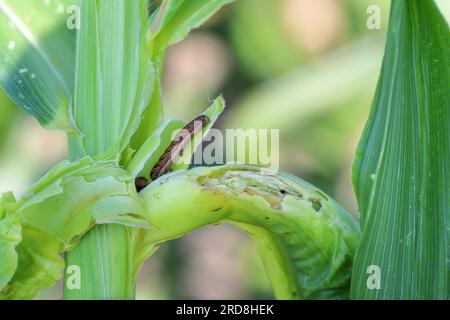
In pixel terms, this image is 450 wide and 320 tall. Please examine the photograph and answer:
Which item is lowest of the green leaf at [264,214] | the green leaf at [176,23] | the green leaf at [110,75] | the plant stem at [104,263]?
the plant stem at [104,263]

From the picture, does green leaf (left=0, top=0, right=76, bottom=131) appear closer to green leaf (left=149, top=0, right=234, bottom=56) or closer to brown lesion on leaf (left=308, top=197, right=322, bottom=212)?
green leaf (left=149, top=0, right=234, bottom=56)

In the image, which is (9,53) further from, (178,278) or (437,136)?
(178,278)

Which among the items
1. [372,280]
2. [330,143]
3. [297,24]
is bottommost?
[372,280]

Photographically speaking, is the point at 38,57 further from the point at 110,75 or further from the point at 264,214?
the point at 264,214

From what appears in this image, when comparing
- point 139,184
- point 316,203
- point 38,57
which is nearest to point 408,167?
point 316,203

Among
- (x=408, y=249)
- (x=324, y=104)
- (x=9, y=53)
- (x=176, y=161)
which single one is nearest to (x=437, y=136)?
(x=408, y=249)

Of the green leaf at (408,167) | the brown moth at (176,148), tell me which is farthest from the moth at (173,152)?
the green leaf at (408,167)

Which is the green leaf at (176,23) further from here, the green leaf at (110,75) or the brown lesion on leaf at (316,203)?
the brown lesion on leaf at (316,203)
